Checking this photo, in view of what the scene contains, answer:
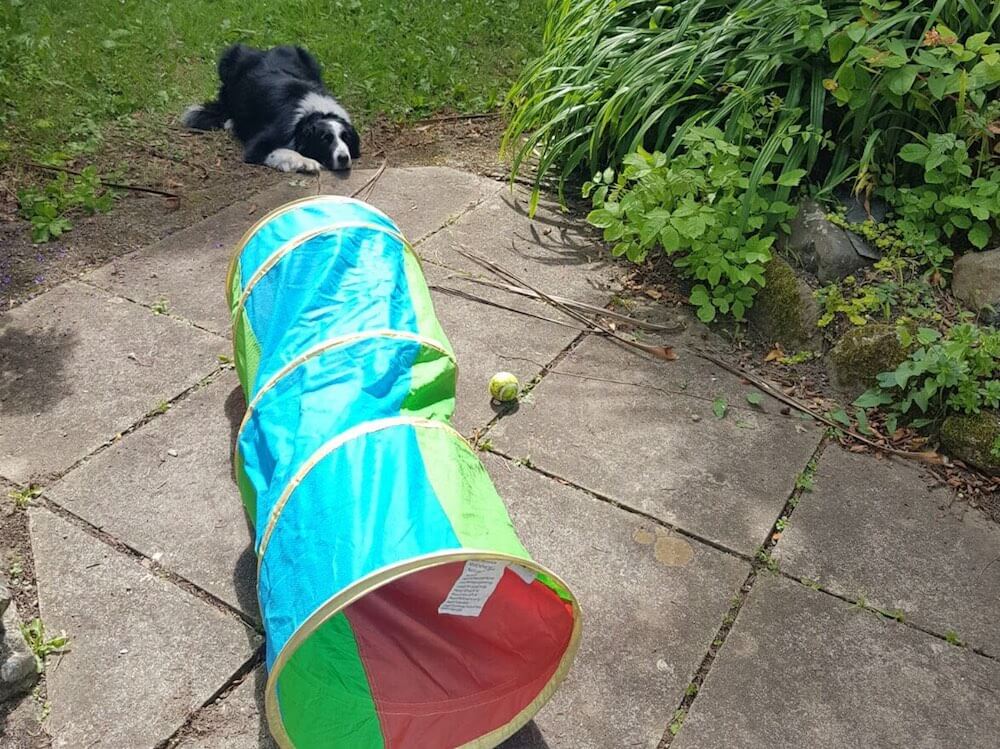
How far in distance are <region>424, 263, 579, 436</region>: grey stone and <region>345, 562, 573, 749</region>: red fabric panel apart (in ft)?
3.47

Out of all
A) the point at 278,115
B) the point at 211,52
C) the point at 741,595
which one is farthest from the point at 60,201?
the point at 741,595

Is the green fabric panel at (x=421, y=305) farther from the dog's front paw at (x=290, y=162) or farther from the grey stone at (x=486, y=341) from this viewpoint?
the dog's front paw at (x=290, y=162)

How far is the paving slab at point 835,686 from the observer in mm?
2451

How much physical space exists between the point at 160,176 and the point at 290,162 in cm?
74

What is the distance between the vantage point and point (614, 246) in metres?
4.48

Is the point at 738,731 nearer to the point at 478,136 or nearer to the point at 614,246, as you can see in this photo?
the point at 614,246

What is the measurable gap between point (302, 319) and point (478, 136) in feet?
11.5

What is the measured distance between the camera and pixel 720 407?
3.62m

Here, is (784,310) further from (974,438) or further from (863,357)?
(974,438)

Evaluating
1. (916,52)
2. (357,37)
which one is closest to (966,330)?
(916,52)

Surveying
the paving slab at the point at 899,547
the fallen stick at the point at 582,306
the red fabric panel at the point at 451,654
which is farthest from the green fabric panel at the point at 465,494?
the fallen stick at the point at 582,306

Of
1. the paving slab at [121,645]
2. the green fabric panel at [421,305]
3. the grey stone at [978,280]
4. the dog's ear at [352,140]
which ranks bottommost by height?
the paving slab at [121,645]

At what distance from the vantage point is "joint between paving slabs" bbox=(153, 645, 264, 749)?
2.37 m

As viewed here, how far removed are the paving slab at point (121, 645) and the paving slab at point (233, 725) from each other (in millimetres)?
47
